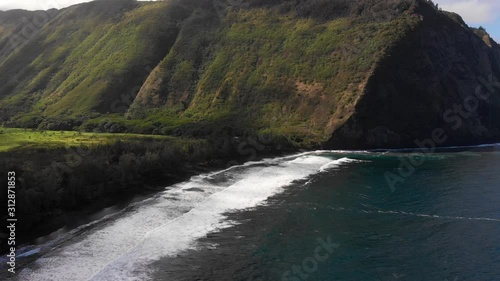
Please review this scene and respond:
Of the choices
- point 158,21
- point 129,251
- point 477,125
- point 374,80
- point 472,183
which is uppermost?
point 158,21

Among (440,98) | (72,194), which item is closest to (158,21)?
(440,98)

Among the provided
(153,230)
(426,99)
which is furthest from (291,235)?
(426,99)

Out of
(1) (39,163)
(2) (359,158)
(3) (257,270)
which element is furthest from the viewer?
(2) (359,158)

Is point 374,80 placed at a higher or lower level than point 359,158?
higher

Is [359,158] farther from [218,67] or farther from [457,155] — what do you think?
[218,67]

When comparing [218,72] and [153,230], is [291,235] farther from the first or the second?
[218,72]
